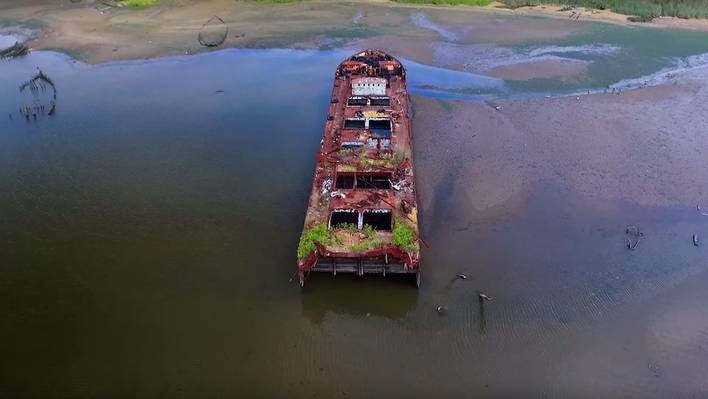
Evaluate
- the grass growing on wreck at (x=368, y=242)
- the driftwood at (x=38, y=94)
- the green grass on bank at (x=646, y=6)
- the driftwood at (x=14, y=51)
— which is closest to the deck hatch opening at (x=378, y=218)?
the grass growing on wreck at (x=368, y=242)

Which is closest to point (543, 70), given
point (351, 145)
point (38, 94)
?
point (351, 145)

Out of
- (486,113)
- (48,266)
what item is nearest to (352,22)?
(486,113)

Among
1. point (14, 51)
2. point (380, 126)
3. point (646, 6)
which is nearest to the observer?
point (380, 126)

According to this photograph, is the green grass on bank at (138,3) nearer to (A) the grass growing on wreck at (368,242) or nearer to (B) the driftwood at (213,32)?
(B) the driftwood at (213,32)

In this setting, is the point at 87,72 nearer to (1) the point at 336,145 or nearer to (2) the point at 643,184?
(1) the point at 336,145

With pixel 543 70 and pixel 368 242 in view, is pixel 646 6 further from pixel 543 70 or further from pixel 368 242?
pixel 368 242
